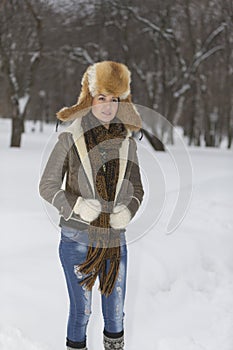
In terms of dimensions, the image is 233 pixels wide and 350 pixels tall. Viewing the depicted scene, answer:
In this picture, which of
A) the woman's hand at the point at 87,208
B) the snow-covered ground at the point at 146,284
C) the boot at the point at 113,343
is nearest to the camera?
the woman's hand at the point at 87,208

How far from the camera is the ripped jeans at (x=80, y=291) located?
2414mm

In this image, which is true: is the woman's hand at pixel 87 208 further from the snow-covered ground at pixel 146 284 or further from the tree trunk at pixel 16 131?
the tree trunk at pixel 16 131

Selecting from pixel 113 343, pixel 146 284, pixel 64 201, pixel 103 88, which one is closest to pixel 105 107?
pixel 103 88

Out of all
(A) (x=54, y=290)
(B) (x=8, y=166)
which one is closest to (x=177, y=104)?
(B) (x=8, y=166)

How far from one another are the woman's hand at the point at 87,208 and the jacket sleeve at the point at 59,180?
0.03m

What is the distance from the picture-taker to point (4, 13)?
1529 centimetres

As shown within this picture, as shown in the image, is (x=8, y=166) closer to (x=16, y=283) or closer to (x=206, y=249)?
(x=206, y=249)

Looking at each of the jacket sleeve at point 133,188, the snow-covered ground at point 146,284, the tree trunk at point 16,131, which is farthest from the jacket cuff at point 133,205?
the tree trunk at point 16,131

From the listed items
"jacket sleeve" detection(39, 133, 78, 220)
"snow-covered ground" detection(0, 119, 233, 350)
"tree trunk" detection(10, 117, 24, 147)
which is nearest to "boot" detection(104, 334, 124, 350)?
"snow-covered ground" detection(0, 119, 233, 350)

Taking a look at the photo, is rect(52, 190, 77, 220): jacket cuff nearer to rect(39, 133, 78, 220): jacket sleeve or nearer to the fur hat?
rect(39, 133, 78, 220): jacket sleeve

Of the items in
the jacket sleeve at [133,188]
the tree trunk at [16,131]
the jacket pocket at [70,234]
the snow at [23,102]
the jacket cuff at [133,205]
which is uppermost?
the jacket sleeve at [133,188]

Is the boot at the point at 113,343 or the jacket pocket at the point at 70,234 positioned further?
the boot at the point at 113,343

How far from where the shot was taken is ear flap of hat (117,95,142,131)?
8.25 ft

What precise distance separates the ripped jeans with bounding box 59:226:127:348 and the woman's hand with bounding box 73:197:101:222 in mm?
108
